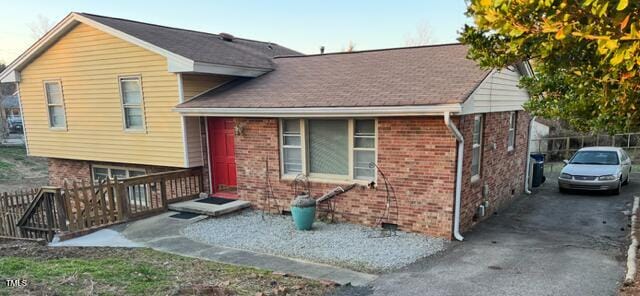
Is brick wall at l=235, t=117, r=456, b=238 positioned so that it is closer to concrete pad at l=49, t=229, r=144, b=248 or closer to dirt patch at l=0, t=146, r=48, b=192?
concrete pad at l=49, t=229, r=144, b=248

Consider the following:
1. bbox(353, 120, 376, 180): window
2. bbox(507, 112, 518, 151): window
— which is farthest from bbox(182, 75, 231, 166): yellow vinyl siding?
bbox(507, 112, 518, 151): window

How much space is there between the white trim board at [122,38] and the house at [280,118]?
4 centimetres

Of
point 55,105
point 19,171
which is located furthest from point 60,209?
point 19,171

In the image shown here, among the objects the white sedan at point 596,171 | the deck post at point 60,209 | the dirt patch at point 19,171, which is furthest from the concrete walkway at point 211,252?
the dirt patch at point 19,171

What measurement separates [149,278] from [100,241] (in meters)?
3.51

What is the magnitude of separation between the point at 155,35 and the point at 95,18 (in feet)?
5.55

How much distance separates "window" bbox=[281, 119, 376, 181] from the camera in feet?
28.1

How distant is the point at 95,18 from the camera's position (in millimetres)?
11102

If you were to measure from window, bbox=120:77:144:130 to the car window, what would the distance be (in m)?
13.9

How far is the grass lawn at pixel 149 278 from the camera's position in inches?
184

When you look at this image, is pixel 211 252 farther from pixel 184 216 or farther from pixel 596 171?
pixel 596 171

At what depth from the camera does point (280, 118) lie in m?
9.35

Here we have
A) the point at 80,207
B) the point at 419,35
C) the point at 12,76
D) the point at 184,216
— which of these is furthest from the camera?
the point at 419,35

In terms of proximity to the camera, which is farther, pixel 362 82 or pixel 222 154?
pixel 222 154
